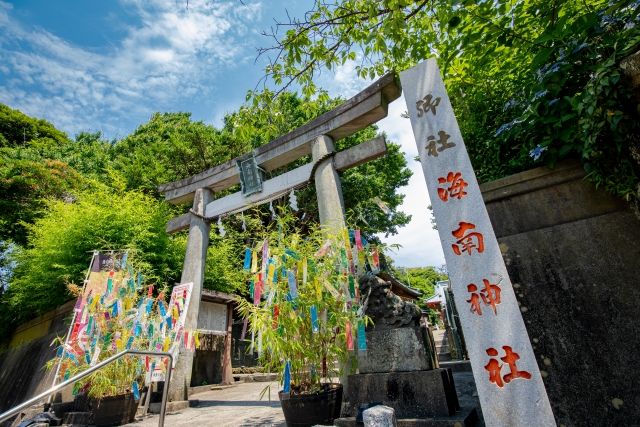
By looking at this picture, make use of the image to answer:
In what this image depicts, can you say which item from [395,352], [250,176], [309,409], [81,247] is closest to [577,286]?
[395,352]

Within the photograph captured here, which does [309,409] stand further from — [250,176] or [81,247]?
[81,247]

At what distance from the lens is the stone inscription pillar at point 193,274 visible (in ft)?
22.2

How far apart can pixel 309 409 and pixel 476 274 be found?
2260 millimetres

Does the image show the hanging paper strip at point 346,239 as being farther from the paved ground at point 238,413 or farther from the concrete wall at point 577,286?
the paved ground at point 238,413

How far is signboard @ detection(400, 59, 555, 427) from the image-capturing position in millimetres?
2131

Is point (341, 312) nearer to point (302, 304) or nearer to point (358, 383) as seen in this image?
point (302, 304)

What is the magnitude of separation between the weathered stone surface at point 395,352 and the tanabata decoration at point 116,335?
405cm

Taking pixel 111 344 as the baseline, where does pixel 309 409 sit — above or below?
below

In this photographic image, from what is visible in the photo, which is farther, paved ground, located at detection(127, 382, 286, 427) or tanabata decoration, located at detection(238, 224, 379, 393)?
paved ground, located at detection(127, 382, 286, 427)

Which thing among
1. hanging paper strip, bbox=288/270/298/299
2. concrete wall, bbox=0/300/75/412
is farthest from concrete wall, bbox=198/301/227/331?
hanging paper strip, bbox=288/270/298/299

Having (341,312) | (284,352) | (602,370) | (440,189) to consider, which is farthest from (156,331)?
(602,370)

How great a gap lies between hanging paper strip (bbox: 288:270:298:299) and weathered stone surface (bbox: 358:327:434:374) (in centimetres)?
99

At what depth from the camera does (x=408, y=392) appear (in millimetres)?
3197

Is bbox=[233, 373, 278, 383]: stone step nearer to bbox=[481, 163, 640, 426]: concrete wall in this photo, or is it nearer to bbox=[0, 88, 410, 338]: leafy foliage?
bbox=[0, 88, 410, 338]: leafy foliage
